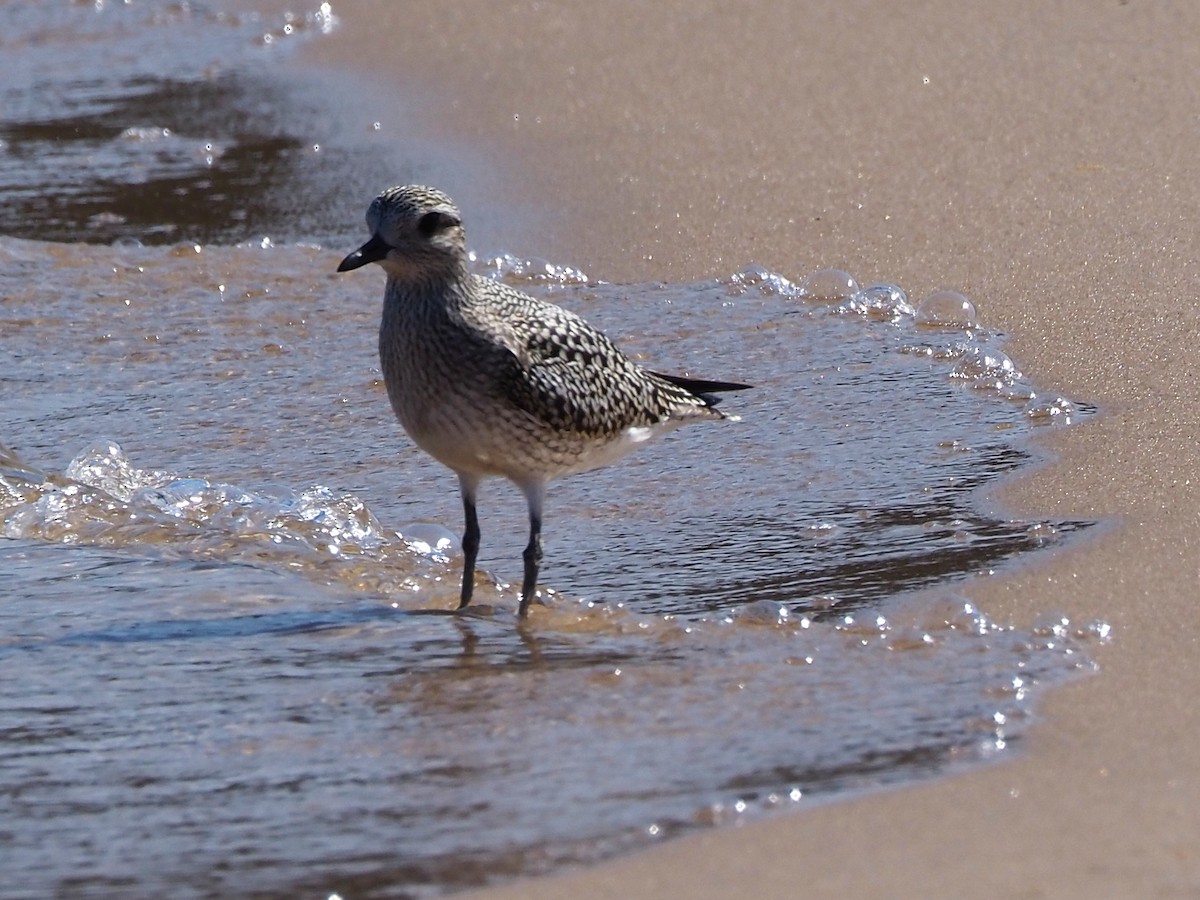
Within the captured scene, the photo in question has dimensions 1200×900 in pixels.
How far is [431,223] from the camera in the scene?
5109 millimetres

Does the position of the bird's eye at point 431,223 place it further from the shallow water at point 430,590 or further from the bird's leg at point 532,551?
the shallow water at point 430,590

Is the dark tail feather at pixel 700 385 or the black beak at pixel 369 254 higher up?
the black beak at pixel 369 254

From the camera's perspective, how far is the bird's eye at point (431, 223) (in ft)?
16.7

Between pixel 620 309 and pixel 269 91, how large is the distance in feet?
13.2

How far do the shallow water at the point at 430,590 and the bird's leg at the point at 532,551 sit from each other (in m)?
0.08

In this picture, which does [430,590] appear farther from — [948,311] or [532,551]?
[948,311]

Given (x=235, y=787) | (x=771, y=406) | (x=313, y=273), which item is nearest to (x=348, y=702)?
(x=235, y=787)

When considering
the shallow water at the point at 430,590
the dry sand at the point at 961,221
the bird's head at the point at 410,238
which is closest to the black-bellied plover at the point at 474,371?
the bird's head at the point at 410,238

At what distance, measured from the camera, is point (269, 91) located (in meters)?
10.5

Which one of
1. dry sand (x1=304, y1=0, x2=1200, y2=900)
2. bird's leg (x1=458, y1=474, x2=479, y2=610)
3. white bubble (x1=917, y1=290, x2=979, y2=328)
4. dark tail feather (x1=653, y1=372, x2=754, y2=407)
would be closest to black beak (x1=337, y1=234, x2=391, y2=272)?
bird's leg (x1=458, y1=474, x2=479, y2=610)

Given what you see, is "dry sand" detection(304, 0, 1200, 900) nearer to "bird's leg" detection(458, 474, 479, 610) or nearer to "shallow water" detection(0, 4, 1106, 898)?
"shallow water" detection(0, 4, 1106, 898)

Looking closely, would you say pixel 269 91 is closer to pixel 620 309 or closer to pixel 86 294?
pixel 86 294

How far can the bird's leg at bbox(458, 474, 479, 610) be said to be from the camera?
518cm

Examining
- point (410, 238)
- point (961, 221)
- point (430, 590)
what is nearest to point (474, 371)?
point (410, 238)
